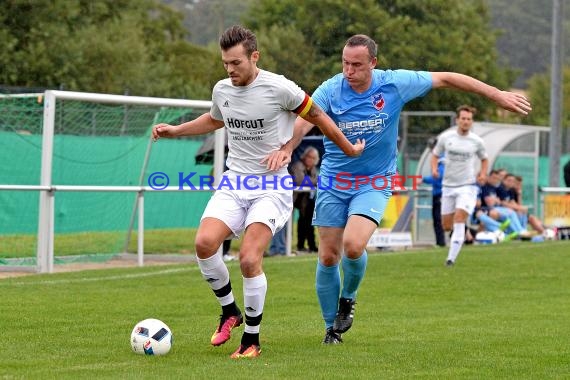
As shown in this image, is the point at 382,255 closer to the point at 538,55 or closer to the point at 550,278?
the point at 550,278

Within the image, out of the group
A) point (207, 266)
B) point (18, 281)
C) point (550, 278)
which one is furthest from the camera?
point (550, 278)

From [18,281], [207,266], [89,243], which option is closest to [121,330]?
[207,266]

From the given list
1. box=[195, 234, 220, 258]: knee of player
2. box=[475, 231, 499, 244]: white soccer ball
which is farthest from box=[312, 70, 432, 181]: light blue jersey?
box=[475, 231, 499, 244]: white soccer ball

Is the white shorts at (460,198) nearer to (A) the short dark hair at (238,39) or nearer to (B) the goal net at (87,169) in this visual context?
(B) the goal net at (87,169)

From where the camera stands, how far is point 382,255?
743 inches

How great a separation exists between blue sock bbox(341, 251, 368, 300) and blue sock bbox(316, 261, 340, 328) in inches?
2.8

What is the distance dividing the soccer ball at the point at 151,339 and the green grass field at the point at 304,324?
9 centimetres

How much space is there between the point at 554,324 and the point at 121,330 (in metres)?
3.55

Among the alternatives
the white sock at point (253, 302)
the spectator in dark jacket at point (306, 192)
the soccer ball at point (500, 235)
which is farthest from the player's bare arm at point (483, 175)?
the white sock at point (253, 302)

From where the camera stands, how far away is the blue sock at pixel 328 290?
9047 mm

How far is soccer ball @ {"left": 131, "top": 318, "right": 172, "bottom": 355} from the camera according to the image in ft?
26.8

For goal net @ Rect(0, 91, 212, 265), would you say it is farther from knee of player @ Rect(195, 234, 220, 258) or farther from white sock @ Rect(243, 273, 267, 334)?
white sock @ Rect(243, 273, 267, 334)

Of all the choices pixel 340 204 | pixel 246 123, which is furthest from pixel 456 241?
pixel 246 123

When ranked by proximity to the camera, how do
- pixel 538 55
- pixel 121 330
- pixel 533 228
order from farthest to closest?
pixel 538 55
pixel 533 228
pixel 121 330
